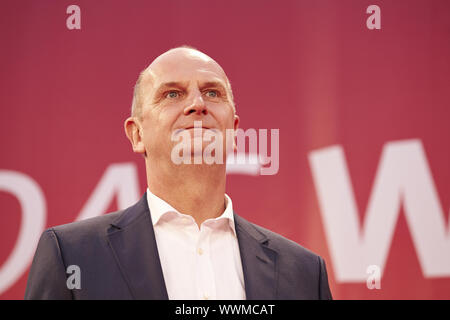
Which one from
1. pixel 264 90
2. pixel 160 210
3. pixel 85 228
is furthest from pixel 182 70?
pixel 264 90

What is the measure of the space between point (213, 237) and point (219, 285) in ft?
0.61

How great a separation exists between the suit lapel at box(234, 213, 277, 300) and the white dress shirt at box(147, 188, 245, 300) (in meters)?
0.04

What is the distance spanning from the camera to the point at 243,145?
9.91ft

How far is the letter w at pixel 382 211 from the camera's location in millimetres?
3039

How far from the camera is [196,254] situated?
168 centimetres

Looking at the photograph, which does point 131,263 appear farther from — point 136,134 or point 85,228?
point 136,134

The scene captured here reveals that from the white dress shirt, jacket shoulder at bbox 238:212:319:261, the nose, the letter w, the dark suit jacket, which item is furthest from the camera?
the letter w

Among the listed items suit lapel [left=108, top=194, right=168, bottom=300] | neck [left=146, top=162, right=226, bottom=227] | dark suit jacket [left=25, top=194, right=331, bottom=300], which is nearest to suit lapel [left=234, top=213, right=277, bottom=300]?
dark suit jacket [left=25, top=194, right=331, bottom=300]

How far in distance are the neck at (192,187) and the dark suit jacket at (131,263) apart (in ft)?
0.31

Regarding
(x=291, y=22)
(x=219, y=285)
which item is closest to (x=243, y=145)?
(x=291, y=22)

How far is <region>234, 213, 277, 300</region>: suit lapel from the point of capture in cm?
162

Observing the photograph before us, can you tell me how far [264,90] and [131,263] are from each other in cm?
184

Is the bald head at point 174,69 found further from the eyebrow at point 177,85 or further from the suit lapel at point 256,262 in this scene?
the suit lapel at point 256,262

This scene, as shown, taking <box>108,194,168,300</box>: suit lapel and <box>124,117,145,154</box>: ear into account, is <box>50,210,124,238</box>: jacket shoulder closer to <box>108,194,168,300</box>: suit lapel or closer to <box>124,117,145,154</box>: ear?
<box>108,194,168,300</box>: suit lapel
